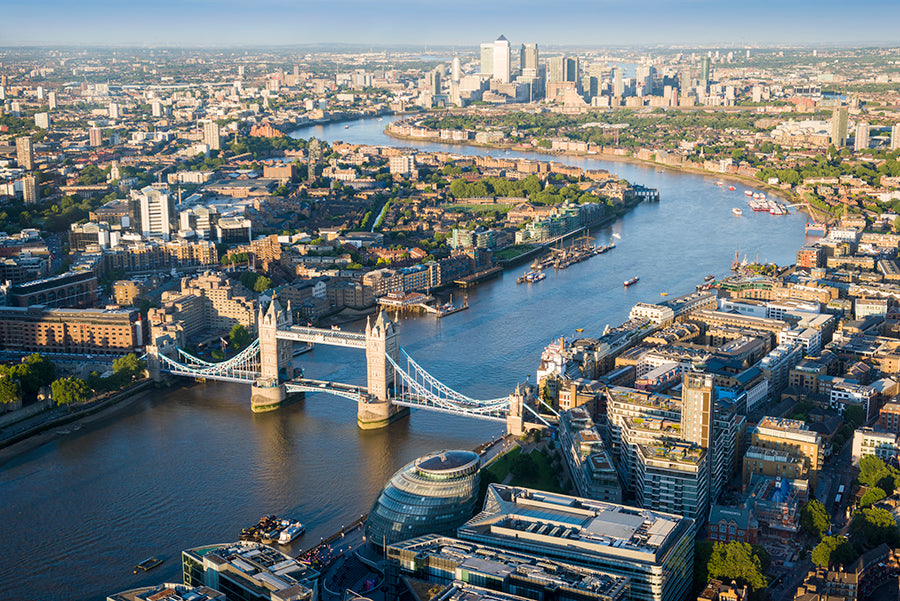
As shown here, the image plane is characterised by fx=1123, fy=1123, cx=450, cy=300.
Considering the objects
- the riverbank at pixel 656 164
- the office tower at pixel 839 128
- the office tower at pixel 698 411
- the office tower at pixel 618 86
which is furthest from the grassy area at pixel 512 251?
the office tower at pixel 618 86

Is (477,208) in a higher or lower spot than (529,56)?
lower

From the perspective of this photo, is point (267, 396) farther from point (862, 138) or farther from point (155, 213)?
point (862, 138)

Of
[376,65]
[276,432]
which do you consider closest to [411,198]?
[276,432]

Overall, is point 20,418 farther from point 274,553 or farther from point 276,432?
point 274,553


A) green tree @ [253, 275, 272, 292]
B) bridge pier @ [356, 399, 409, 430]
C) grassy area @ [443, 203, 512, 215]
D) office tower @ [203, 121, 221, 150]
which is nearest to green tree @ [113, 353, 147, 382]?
bridge pier @ [356, 399, 409, 430]

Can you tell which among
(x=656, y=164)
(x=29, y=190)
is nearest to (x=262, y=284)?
(x=29, y=190)

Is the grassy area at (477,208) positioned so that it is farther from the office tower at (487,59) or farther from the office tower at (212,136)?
the office tower at (487,59)

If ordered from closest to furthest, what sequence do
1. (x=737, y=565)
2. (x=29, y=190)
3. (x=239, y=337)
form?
1. (x=737, y=565)
2. (x=239, y=337)
3. (x=29, y=190)
